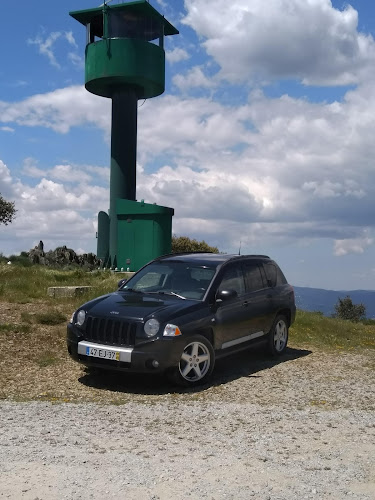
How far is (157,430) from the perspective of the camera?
618cm

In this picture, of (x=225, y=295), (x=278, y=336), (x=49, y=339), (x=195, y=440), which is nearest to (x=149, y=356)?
(x=225, y=295)

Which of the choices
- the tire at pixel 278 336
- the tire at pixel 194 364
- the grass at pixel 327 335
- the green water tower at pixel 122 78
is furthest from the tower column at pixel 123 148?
the tire at pixel 194 364

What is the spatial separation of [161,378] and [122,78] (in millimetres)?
22547

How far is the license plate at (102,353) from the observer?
8.00 meters

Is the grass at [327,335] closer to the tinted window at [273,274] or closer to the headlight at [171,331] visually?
the tinted window at [273,274]

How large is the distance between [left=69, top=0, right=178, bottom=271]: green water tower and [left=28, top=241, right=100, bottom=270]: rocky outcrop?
2.04ft

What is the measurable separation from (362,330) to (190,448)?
12343 mm

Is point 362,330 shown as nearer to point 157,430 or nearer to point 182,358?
point 182,358

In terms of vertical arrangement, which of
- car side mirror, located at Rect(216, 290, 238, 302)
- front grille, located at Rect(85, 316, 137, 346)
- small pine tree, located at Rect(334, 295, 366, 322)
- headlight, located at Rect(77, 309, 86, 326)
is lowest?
small pine tree, located at Rect(334, 295, 366, 322)

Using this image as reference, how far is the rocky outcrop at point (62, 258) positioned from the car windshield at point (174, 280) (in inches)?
718

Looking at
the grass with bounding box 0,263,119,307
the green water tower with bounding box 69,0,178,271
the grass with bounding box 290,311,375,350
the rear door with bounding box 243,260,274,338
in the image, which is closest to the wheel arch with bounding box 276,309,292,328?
the rear door with bounding box 243,260,274,338

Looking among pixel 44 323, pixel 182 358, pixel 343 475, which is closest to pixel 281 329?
pixel 182 358

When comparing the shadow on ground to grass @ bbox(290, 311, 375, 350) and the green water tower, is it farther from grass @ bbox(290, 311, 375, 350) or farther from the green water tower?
the green water tower

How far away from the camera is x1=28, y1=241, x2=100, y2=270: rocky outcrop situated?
92.3 ft
